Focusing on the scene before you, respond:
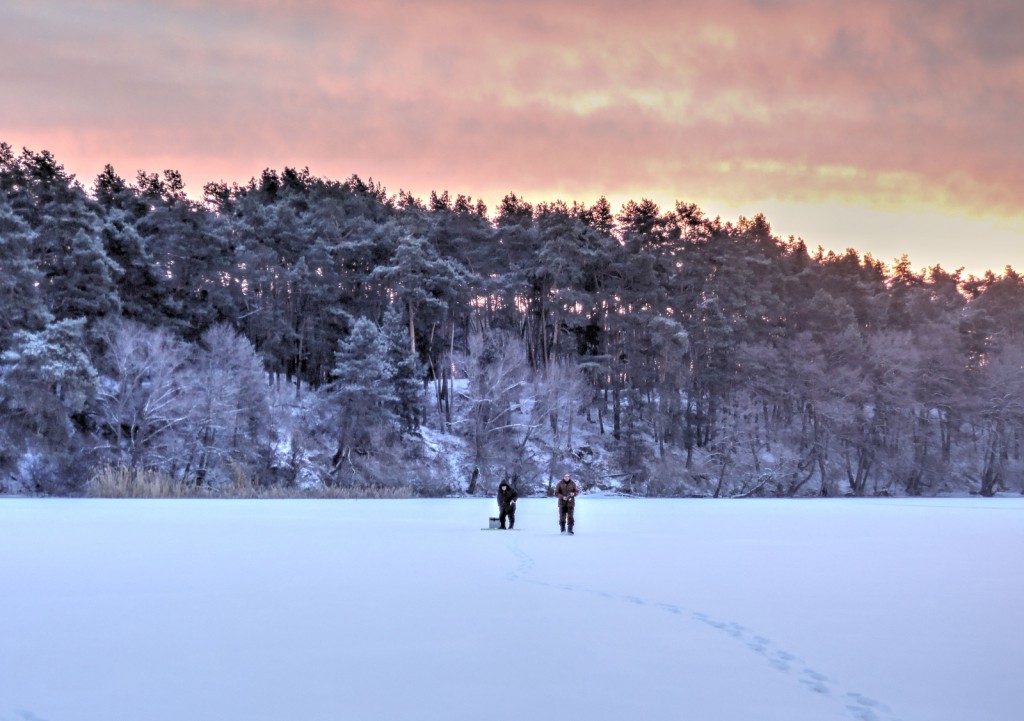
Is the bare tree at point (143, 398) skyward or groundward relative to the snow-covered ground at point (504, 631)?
skyward

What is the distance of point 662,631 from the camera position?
334 inches

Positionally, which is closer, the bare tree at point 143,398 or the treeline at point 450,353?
the bare tree at point 143,398

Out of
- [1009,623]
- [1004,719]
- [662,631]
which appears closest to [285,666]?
[662,631]

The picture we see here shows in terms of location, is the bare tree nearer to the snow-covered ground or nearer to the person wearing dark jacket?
the person wearing dark jacket

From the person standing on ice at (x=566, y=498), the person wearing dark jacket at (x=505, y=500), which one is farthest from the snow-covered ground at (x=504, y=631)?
the person wearing dark jacket at (x=505, y=500)

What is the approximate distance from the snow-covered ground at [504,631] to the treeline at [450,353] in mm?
28707

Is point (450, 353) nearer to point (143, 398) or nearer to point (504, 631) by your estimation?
point (143, 398)

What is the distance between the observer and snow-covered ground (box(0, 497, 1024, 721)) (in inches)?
237

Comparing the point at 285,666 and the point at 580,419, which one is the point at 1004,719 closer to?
the point at 285,666

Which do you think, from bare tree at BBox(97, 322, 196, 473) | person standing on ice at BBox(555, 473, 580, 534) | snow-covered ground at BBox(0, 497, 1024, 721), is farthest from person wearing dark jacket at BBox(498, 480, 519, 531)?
bare tree at BBox(97, 322, 196, 473)

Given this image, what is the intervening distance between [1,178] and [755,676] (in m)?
56.3

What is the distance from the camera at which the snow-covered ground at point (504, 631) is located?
19.7 ft

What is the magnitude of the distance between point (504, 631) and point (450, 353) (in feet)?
170

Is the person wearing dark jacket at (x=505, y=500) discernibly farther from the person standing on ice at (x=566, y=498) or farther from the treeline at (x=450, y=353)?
the treeline at (x=450, y=353)
